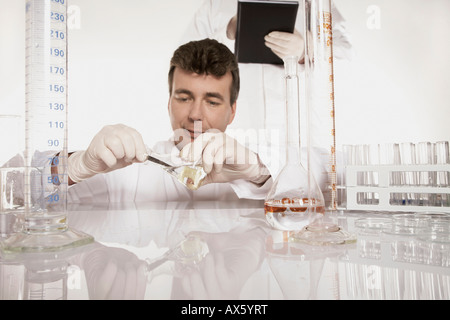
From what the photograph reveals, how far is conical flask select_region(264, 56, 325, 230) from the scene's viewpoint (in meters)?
0.70

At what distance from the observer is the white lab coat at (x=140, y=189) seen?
5.08 ft

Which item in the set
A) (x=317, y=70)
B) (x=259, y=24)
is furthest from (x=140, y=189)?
(x=317, y=70)

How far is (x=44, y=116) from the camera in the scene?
57cm

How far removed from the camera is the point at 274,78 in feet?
4.94

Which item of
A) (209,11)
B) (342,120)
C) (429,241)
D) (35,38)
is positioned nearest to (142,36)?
(209,11)

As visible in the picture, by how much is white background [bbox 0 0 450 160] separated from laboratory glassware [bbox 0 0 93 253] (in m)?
0.94

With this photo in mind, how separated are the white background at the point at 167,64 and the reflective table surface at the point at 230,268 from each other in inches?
34.8

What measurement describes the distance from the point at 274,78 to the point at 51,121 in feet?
3.50

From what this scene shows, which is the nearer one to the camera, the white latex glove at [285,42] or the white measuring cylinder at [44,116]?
the white measuring cylinder at [44,116]

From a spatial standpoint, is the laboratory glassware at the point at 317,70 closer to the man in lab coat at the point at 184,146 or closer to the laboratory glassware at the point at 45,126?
the laboratory glassware at the point at 45,126

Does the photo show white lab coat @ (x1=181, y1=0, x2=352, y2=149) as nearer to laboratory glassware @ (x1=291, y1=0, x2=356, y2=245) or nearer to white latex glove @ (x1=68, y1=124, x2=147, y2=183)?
white latex glove @ (x1=68, y1=124, x2=147, y2=183)

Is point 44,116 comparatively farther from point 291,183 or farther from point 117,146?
point 117,146

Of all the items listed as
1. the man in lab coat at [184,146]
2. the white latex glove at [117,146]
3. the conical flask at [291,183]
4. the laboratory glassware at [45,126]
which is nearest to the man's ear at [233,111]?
the man in lab coat at [184,146]

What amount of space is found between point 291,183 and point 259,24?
0.88 m
